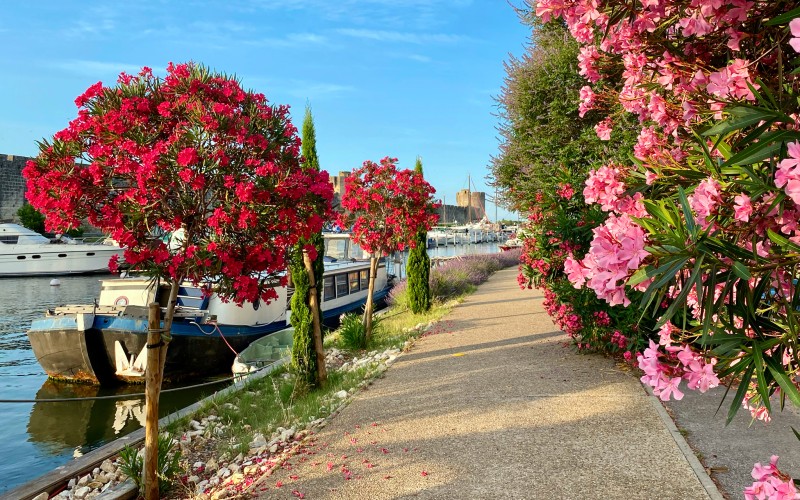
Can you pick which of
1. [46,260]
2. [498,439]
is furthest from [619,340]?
[46,260]

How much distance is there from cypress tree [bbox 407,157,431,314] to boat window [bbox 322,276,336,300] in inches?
108

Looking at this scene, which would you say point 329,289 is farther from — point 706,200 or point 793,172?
point 793,172

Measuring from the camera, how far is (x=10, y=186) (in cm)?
4997

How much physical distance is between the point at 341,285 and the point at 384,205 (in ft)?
20.3

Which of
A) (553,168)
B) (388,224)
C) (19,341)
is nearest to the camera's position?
(553,168)

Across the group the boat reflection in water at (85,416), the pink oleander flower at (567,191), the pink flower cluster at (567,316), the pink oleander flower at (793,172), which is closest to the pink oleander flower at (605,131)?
the pink oleander flower at (793,172)

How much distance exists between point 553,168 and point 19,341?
51.9 feet

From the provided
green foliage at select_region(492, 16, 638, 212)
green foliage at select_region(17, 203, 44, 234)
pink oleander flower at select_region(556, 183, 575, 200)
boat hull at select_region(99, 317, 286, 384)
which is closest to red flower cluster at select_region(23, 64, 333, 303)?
pink oleander flower at select_region(556, 183, 575, 200)

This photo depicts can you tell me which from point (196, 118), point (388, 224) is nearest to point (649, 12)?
point (196, 118)

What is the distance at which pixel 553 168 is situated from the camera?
10703 mm

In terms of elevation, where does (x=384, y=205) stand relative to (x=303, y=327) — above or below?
above

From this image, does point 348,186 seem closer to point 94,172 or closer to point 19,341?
point 94,172

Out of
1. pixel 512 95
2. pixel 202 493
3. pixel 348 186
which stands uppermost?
pixel 512 95

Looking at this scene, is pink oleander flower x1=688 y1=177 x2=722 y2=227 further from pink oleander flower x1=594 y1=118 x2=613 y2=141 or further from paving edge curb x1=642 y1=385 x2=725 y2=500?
paving edge curb x1=642 y1=385 x2=725 y2=500
